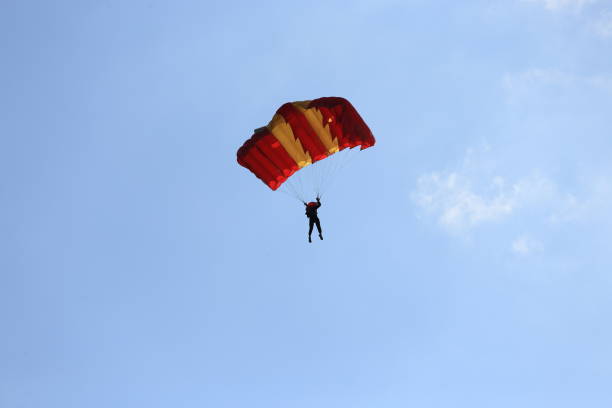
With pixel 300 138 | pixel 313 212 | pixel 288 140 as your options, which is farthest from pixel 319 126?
pixel 313 212

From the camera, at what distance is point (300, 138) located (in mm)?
40719

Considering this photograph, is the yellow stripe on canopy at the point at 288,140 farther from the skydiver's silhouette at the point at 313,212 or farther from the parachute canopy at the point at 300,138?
the skydiver's silhouette at the point at 313,212

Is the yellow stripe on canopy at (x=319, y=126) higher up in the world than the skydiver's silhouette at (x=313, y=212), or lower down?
higher up

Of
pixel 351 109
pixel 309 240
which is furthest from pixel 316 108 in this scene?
pixel 309 240

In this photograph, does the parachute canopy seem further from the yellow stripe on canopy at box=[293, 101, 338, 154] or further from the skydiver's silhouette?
the skydiver's silhouette

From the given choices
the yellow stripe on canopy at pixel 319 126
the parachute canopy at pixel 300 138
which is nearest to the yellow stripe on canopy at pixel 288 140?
the parachute canopy at pixel 300 138

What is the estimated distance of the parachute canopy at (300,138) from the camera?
133ft

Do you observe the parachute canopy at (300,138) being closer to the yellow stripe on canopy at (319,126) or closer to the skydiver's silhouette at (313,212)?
the yellow stripe on canopy at (319,126)

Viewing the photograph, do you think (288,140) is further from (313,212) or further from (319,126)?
(313,212)

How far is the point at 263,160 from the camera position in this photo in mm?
40625

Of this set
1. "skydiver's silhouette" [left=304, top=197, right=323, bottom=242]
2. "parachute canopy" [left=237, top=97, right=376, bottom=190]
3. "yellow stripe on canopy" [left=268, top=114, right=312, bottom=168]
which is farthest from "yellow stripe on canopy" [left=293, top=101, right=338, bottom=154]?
"skydiver's silhouette" [left=304, top=197, right=323, bottom=242]

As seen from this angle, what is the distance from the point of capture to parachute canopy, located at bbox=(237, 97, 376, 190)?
1592 inches

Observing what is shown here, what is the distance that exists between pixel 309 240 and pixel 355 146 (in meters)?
3.70

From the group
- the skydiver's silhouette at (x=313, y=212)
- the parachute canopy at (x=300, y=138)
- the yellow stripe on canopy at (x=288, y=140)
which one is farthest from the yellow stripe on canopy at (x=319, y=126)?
the skydiver's silhouette at (x=313, y=212)
